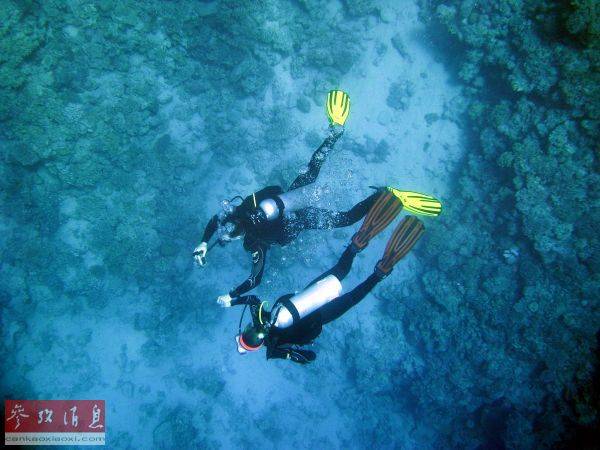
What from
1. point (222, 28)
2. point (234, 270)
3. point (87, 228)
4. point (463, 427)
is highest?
point (222, 28)

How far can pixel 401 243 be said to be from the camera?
614cm

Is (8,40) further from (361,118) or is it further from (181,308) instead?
(361,118)

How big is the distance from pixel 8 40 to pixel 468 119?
12.5 metres

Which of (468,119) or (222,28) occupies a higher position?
(222,28)

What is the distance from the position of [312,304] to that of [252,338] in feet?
3.53

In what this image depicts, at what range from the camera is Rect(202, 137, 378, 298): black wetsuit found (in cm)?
541

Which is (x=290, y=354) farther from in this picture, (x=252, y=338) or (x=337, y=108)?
(x=337, y=108)

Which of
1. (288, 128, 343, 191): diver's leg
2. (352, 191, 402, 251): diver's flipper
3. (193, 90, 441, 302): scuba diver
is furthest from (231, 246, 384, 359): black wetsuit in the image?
(288, 128, 343, 191): diver's leg

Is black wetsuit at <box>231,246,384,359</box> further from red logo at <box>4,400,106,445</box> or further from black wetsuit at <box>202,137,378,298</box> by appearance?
red logo at <box>4,400,106,445</box>

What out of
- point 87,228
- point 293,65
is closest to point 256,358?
point 87,228

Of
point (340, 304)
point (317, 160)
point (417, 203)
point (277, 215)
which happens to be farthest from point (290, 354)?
point (317, 160)

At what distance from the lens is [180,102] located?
10883mm

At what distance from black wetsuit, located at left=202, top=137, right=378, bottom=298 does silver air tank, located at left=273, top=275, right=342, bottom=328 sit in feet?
2.35

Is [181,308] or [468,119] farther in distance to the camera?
[181,308]
